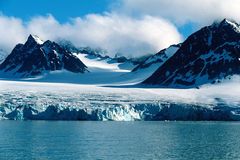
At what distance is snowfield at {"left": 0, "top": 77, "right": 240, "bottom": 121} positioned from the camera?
109544 mm

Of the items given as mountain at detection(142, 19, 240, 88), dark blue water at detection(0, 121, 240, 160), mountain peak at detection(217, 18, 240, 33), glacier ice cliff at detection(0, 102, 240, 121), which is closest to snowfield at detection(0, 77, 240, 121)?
glacier ice cliff at detection(0, 102, 240, 121)

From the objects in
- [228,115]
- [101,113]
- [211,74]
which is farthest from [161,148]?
[211,74]

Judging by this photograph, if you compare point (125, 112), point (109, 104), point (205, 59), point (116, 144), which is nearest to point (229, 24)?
point (205, 59)

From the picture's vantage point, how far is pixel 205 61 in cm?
16412

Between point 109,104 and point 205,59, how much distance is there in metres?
61.7

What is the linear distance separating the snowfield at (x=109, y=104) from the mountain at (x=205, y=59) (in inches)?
1124

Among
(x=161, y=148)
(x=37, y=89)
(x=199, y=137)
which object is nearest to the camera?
(x=161, y=148)

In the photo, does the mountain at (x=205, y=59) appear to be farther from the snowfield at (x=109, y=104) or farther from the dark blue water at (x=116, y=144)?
the dark blue water at (x=116, y=144)

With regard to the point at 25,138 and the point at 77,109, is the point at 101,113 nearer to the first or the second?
the point at 77,109

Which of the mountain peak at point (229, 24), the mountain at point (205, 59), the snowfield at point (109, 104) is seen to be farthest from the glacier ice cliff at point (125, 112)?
the mountain peak at point (229, 24)

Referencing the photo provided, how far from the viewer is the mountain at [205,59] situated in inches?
6073

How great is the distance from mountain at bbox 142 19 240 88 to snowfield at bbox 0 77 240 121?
28538mm

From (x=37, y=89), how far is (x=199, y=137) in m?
54.5

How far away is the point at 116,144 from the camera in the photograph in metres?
62.9
